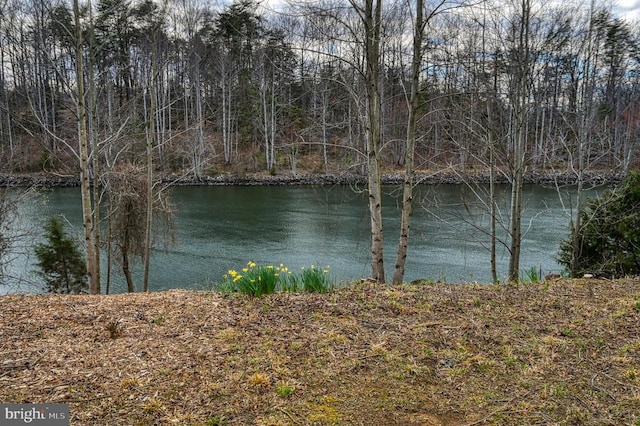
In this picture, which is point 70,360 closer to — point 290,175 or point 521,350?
point 521,350

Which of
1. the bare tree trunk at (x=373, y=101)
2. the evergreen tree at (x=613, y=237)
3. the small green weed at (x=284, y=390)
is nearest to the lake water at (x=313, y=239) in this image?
the evergreen tree at (x=613, y=237)

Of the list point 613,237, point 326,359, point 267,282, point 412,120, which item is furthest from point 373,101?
point 613,237

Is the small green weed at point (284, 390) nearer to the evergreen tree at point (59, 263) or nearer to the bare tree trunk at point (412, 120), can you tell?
the bare tree trunk at point (412, 120)

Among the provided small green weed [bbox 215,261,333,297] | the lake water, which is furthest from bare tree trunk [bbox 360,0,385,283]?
the lake water

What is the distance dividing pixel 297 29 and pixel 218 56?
97.3ft

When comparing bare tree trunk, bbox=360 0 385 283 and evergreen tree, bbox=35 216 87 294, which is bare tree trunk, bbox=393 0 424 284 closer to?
bare tree trunk, bbox=360 0 385 283

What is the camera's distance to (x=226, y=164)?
33312mm

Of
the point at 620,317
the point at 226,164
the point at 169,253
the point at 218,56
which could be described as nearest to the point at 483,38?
the point at 620,317

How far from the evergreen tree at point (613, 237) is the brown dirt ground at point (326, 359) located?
447cm

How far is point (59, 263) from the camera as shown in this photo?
10891 millimetres

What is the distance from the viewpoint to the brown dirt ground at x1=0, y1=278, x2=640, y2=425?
2.54 meters

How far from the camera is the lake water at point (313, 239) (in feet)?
38.8

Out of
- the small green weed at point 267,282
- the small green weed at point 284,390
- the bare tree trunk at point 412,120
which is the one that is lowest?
the small green weed at point 284,390

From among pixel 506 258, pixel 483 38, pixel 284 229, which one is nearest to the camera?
pixel 483 38
